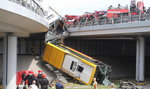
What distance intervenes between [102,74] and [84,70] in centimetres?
161

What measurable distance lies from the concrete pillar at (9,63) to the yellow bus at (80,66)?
609cm

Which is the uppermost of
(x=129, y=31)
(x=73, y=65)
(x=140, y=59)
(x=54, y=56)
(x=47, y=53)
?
(x=129, y=31)

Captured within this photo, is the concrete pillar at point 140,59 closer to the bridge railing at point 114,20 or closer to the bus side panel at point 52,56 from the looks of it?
the bridge railing at point 114,20

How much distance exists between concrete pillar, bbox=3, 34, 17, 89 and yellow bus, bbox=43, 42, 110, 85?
609cm

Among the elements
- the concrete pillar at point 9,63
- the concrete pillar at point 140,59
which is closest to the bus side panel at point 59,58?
the concrete pillar at point 9,63

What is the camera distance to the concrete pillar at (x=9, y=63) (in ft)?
54.1

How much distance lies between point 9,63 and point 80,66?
6528mm

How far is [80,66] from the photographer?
20547mm

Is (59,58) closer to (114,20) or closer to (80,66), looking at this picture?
(80,66)

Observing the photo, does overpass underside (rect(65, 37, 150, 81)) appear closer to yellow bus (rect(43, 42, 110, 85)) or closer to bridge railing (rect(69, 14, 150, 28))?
bridge railing (rect(69, 14, 150, 28))

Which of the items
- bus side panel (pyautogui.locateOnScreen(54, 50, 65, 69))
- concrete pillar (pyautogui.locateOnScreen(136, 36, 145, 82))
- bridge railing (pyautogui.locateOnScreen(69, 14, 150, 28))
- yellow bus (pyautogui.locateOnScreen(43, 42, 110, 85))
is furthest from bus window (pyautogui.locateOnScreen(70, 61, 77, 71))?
concrete pillar (pyautogui.locateOnScreen(136, 36, 145, 82))

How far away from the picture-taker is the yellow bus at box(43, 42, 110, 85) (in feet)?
64.7

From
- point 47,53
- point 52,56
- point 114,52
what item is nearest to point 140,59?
point 52,56

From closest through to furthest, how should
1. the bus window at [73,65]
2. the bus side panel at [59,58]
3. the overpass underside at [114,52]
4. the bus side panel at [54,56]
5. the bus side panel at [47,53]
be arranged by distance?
the bus window at [73,65] → the bus side panel at [59,58] → the bus side panel at [54,56] → the bus side panel at [47,53] → the overpass underside at [114,52]
